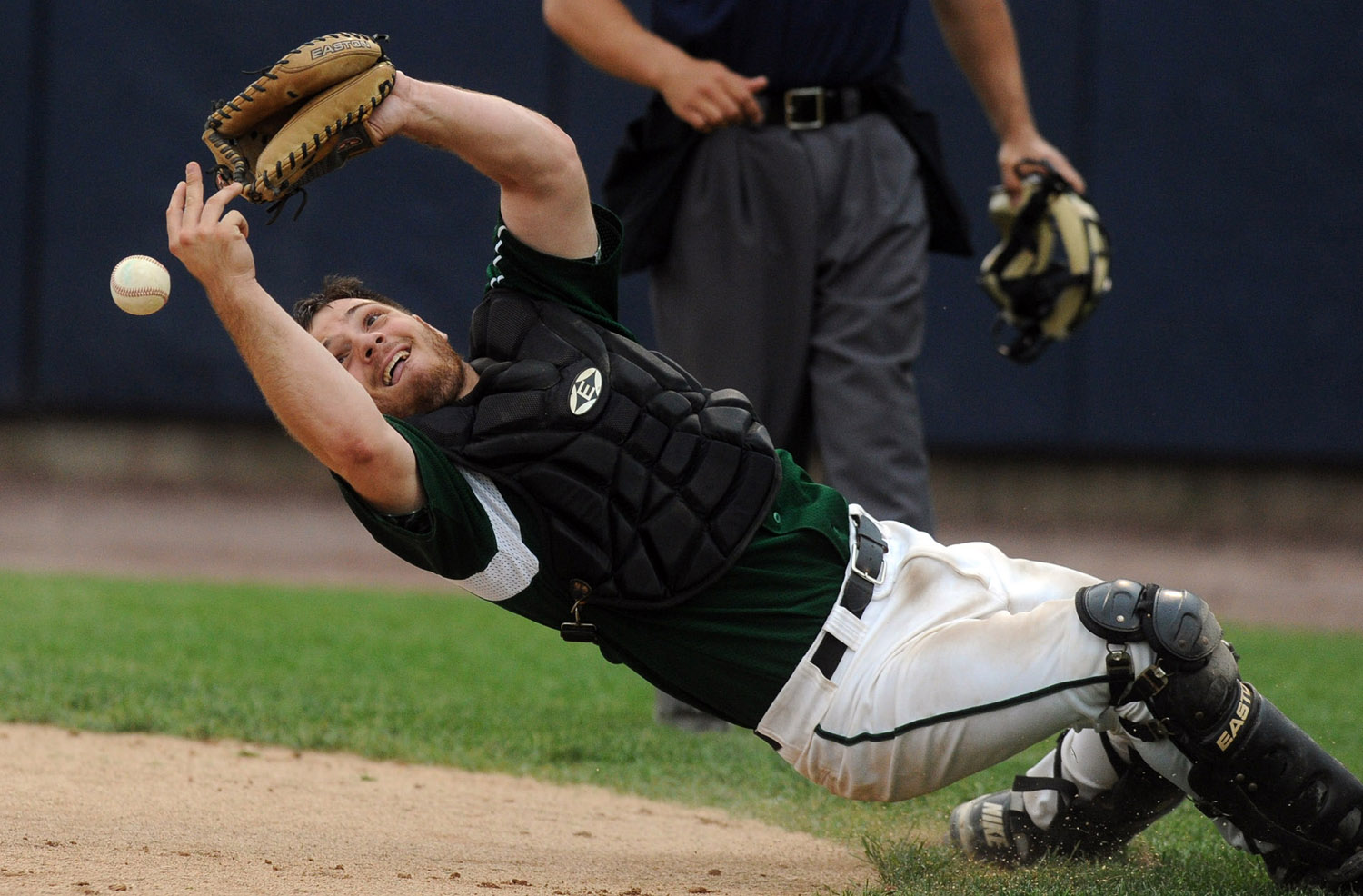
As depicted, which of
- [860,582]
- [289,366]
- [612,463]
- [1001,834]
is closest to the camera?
[289,366]

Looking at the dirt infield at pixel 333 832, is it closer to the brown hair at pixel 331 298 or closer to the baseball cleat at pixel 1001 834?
the baseball cleat at pixel 1001 834

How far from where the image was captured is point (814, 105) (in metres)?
4.06

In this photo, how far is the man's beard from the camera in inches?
107

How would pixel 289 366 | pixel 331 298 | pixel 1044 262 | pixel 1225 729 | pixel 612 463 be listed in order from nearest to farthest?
1. pixel 289 366
2. pixel 1225 729
3. pixel 612 463
4. pixel 331 298
5. pixel 1044 262

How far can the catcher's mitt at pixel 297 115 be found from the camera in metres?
2.69

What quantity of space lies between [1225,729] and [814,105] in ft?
6.88

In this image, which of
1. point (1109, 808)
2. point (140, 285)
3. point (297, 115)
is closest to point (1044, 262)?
point (1109, 808)

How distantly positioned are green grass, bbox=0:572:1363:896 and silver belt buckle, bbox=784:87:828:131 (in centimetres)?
165

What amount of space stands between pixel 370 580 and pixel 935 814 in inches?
169

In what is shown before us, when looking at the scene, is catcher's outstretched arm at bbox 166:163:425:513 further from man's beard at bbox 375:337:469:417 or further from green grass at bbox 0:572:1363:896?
green grass at bbox 0:572:1363:896

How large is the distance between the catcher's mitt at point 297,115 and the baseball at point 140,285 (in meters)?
0.20

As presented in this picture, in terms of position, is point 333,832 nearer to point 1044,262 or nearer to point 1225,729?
point 1225,729

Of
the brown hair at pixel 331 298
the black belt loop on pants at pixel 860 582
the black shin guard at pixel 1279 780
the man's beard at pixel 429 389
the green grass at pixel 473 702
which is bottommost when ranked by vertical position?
the green grass at pixel 473 702

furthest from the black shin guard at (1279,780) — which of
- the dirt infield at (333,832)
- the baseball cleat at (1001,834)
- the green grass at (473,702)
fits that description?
the dirt infield at (333,832)
